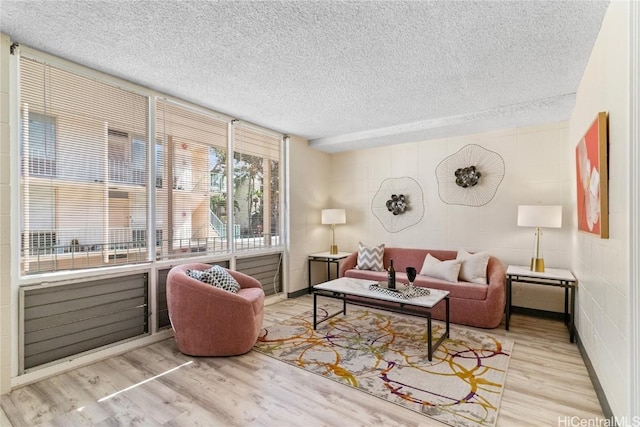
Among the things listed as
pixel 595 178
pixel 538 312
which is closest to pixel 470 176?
pixel 538 312

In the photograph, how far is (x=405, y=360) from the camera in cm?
276

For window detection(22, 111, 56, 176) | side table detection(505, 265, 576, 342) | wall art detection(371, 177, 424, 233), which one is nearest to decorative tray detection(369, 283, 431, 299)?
side table detection(505, 265, 576, 342)

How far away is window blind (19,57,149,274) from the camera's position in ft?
8.07

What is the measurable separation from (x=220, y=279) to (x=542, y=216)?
3.64 m

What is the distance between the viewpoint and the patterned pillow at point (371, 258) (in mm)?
4711

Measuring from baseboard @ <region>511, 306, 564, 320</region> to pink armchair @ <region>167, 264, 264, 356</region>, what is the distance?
3.50 metres

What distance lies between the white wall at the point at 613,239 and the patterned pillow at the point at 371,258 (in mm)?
2610

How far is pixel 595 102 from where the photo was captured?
89.0 inches

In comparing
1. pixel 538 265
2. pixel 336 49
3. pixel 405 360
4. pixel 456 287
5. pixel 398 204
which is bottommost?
pixel 405 360

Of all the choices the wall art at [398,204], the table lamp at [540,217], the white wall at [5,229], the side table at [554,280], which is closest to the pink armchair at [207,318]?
the white wall at [5,229]

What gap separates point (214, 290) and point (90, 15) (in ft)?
7.27

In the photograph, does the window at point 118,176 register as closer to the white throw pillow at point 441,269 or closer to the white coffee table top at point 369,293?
the white coffee table top at point 369,293

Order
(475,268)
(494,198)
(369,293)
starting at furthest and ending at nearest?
(494,198), (475,268), (369,293)

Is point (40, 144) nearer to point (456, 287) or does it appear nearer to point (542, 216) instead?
point (456, 287)
